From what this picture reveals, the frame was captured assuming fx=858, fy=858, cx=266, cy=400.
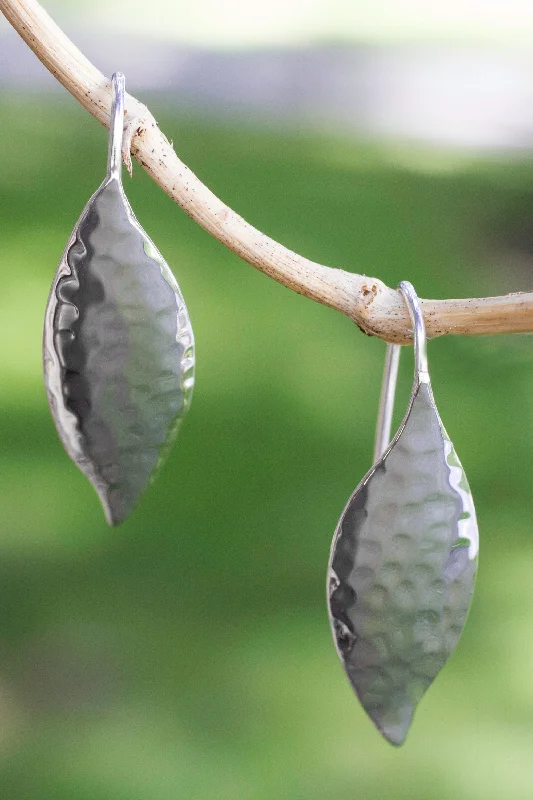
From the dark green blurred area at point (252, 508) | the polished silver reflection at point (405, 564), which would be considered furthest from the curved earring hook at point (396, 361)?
the dark green blurred area at point (252, 508)

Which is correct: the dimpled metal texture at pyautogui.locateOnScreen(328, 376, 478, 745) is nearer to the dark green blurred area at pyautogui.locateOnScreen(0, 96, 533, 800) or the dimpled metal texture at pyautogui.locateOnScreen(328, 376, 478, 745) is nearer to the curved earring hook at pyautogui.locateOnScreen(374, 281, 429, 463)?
the curved earring hook at pyautogui.locateOnScreen(374, 281, 429, 463)

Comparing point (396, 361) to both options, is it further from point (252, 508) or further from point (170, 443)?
point (252, 508)

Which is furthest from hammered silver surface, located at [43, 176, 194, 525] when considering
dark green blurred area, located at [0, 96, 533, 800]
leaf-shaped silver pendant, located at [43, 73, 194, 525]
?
dark green blurred area, located at [0, 96, 533, 800]

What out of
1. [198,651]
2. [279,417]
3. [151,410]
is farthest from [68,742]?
[151,410]

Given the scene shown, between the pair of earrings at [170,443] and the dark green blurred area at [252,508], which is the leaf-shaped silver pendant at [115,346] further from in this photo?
the dark green blurred area at [252,508]

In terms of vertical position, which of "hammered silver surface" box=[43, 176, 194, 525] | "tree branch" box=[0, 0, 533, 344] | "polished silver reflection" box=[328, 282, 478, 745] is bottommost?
"polished silver reflection" box=[328, 282, 478, 745]

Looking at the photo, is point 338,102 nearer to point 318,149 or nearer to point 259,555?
point 318,149
